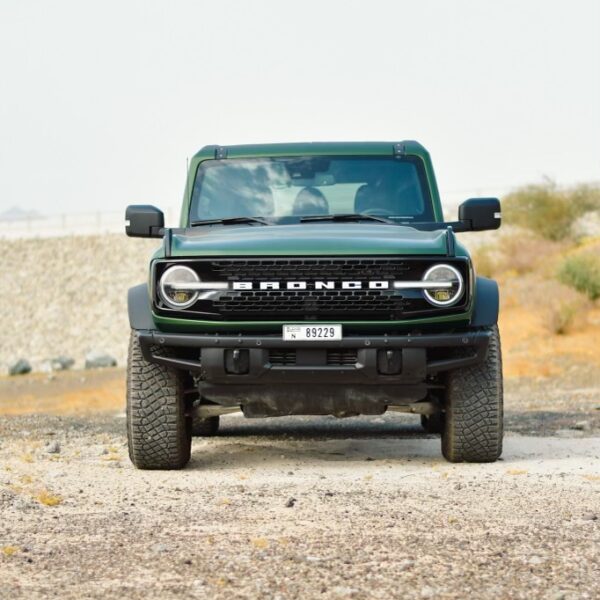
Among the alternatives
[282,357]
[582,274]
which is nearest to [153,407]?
[282,357]

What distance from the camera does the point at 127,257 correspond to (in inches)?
2547

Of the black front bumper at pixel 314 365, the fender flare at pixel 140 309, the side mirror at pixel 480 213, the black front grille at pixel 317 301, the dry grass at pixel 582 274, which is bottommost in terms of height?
the dry grass at pixel 582 274

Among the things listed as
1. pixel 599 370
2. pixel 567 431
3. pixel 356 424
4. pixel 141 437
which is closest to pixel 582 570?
pixel 141 437

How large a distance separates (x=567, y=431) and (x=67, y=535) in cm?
A: 663

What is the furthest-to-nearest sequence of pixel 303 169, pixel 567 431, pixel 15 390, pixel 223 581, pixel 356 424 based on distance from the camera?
pixel 15 390 < pixel 356 424 < pixel 567 431 < pixel 303 169 < pixel 223 581

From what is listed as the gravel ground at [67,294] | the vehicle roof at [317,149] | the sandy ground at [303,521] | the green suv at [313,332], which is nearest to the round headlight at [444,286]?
the green suv at [313,332]

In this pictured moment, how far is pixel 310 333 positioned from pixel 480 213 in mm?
1723

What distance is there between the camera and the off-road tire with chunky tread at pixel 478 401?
812 cm

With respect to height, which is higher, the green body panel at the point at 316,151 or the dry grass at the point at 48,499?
the green body panel at the point at 316,151

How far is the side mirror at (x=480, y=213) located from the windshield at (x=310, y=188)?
0.41 meters

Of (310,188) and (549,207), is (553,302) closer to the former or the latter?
(549,207)

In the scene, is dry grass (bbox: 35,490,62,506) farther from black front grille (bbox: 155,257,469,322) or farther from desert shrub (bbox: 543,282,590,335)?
desert shrub (bbox: 543,282,590,335)

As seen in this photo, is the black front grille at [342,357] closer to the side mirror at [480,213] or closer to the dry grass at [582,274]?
the side mirror at [480,213]

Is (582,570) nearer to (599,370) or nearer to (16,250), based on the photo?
(599,370)
